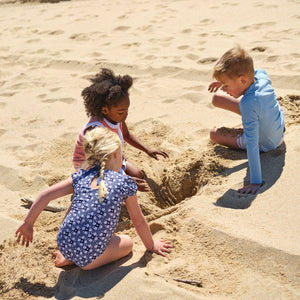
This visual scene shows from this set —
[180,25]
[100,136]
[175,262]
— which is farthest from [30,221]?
[180,25]

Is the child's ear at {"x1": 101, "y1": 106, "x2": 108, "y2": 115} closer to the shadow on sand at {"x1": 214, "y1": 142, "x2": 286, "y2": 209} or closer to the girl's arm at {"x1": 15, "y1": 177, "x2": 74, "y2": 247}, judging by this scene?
the girl's arm at {"x1": 15, "y1": 177, "x2": 74, "y2": 247}

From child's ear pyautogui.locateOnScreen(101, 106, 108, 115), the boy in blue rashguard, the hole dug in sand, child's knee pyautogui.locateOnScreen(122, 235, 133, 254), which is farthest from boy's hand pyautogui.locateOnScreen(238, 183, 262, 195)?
child's ear pyautogui.locateOnScreen(101, 106, 108, 115)

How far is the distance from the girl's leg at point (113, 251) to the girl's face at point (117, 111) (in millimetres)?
900

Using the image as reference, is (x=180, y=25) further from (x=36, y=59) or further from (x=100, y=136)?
(x=100, y=136)

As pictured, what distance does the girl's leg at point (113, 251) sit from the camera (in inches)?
86.4

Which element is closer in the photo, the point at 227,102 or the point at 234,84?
the point at 234,84

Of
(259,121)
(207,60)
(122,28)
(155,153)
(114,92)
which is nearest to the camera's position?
(114,92)

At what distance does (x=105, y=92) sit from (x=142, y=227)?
99cm

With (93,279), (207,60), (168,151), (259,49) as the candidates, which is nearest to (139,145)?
(168,151)

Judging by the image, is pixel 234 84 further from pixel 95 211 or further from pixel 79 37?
pixel 79 37

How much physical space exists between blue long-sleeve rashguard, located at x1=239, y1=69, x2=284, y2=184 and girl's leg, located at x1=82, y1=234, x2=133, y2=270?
978 mm

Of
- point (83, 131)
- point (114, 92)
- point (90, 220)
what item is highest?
point (114, 92)

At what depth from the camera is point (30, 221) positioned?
7.14ft

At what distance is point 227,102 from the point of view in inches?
136
